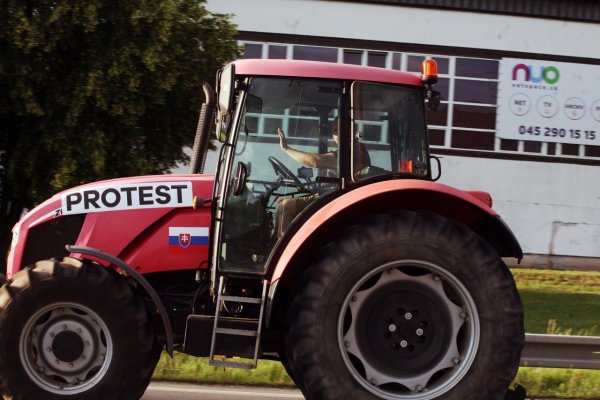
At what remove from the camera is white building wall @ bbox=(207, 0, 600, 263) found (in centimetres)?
2089

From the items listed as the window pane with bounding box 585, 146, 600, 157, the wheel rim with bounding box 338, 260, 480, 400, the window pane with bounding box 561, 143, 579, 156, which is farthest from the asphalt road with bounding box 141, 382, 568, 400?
the window pane with bounding box 585, 146, 600, 157

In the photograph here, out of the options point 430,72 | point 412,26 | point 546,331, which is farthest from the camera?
point 412,26

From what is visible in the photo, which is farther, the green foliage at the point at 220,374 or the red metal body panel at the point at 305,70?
the green foliage at the point at 220,374

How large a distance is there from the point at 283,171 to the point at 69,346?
1635mm

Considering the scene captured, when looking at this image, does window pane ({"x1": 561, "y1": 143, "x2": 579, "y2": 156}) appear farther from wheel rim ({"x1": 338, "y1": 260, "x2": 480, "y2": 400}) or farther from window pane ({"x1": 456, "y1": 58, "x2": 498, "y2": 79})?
wheel rim ({"x1": 338, "y1": 260, "x2": 480, "y2": 400})

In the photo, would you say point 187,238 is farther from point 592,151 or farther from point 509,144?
point 592,151

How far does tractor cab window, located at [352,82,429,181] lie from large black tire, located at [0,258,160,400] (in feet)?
5.33

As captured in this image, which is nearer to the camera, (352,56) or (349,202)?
→ (349,202)

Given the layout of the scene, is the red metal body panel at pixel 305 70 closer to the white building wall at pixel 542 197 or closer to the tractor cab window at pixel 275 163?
the tractor cab window at pixel 275 163

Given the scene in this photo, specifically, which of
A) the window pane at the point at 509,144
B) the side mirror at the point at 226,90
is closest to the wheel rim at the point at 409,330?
the side mirror at the point at 226,90

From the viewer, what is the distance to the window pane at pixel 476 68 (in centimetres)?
2134

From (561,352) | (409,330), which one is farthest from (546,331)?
(409,330)

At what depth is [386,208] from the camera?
528cm

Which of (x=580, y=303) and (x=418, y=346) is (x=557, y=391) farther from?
(x=580, y=303)
